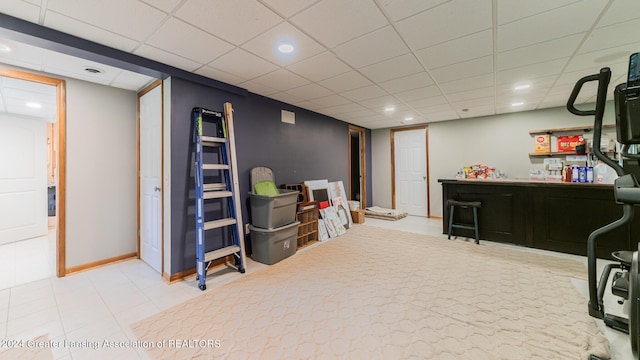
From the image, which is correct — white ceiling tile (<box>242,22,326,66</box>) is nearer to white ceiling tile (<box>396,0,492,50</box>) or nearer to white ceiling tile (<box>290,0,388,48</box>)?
white ceiling tile (<box>290,0,388,48</box>)

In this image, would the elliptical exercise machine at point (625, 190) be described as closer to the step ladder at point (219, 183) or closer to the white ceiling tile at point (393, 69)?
the white ceiling tile at point (393, 69)

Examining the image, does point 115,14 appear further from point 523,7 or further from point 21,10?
point 523,7

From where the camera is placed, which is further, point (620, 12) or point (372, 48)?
point (372, 48)

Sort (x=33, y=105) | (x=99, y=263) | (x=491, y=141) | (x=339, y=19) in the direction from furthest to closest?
(x=491, y=141) → (x=33, y=105) → (x=99, y=263) → (x=339, y=19)

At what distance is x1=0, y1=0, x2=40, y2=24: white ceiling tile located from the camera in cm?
161

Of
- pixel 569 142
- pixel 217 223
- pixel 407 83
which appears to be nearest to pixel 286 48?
pixel 407 83

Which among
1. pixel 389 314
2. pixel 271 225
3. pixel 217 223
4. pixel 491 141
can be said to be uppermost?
pixel 491 141

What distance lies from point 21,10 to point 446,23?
3.08 m

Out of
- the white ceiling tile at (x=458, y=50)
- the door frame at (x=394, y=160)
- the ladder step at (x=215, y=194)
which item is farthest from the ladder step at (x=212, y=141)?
the door frame at (x=394, y=160)

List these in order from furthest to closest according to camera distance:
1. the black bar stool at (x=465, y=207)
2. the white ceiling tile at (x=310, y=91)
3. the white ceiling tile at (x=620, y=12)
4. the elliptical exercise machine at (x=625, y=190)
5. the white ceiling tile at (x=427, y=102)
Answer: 1. the white ceiling tile at (x=427, y=102)
2. the black bar stool at (x=465, y=207)
3. the white ceiling tile at (x=310, y=91)
4. the white ceiling tile at (x=620, y=12)
5. the elliptical exercise machine at (x=625, y=190)

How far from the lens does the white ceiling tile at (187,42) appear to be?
1.94 meters

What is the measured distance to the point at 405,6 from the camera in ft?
5.67

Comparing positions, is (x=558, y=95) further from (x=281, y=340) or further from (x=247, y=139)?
(x=281, y=340)

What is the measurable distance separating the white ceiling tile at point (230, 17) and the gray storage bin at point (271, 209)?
181 cm
